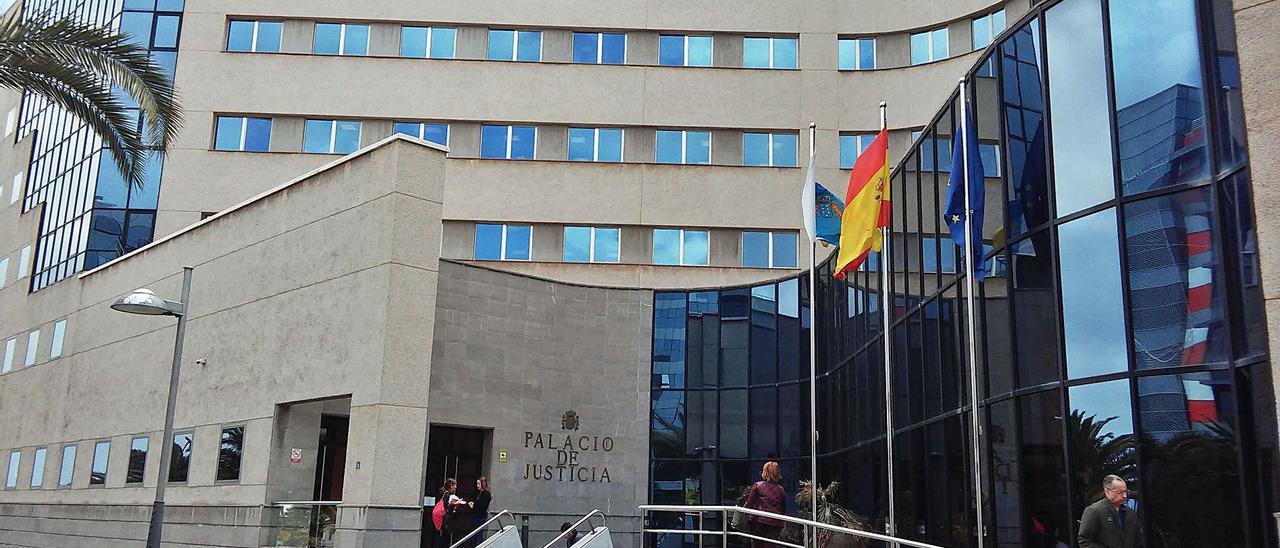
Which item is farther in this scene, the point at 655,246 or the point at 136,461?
the point at 655,246

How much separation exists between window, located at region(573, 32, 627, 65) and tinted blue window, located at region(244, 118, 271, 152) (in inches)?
395

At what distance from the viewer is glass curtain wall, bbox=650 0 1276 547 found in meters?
11.5

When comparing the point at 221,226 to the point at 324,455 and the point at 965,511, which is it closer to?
the point at 324,455

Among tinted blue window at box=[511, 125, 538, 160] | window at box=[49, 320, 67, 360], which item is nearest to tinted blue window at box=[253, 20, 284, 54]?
tinted blue window at box=[511, 125, 538, 160]

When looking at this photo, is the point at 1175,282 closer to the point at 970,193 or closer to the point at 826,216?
the point at 970,193

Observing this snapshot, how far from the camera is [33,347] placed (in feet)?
109

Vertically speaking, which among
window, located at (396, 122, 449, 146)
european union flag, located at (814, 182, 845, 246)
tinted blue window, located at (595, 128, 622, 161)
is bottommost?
european union flag, located at (814, 182, 845, 246)

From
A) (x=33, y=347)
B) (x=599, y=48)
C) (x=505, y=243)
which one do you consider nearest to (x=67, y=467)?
(x=33, y=347)

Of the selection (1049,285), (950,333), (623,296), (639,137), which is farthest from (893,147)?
(1049,285)

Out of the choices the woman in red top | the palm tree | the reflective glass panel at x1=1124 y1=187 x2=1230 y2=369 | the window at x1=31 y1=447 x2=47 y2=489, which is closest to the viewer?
the reflective glass panel at x1=1124 y1=187 x2=1230 y2=369

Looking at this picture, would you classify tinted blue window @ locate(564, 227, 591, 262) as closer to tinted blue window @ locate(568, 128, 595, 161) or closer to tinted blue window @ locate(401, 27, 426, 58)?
tinted blue window @ locate(568, 128, 595, 161)

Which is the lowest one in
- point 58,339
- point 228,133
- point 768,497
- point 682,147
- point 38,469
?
point 768,497

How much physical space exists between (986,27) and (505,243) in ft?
52.3

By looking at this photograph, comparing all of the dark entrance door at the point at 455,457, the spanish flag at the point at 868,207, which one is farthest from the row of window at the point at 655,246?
the spanish flag at the point at 868,207
